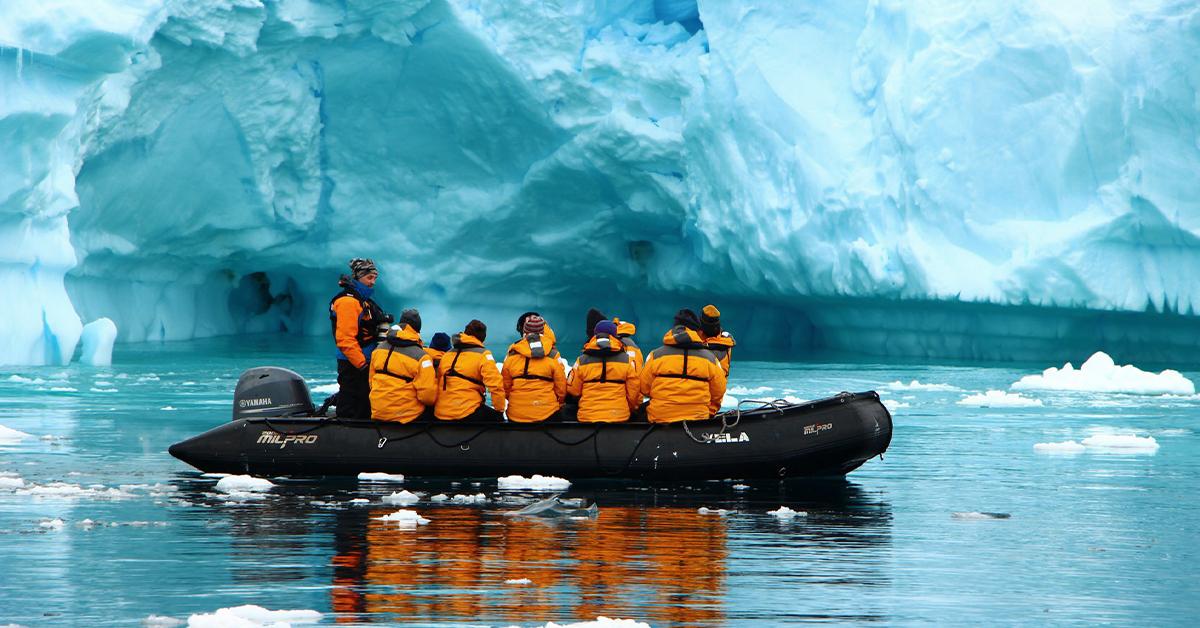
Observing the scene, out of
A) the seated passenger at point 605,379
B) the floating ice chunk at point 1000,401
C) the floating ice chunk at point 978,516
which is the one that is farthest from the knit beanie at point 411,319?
the floating ice chunk at point 1000,401

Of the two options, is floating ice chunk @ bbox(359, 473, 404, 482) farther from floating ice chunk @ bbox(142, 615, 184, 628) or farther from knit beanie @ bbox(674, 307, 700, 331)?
floating ice chunk @ bbox(142, 615, 184, 628)

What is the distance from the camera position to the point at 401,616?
567cm

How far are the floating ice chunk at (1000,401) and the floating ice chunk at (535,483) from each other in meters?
7.80

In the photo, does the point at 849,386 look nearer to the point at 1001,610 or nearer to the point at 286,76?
the point at 286,76

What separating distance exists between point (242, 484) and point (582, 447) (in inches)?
84.4

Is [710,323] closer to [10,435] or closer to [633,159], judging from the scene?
[10,435]

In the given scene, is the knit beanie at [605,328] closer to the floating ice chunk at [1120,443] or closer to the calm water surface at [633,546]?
the calm water surface at [633,546]

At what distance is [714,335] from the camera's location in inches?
418

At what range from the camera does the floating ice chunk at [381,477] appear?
977 centimetres

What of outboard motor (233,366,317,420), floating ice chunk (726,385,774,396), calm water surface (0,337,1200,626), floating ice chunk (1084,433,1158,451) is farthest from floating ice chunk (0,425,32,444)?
floating ice chunk (1084,433,1158,451)

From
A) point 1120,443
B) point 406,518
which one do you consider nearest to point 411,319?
point 406,518

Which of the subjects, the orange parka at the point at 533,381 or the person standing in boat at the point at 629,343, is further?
→ the person standing in boat at the point at 629,343

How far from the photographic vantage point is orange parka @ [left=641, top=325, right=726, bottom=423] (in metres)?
9.67

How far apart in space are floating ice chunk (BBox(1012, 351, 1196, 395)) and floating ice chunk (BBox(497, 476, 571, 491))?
10107 millimetres
